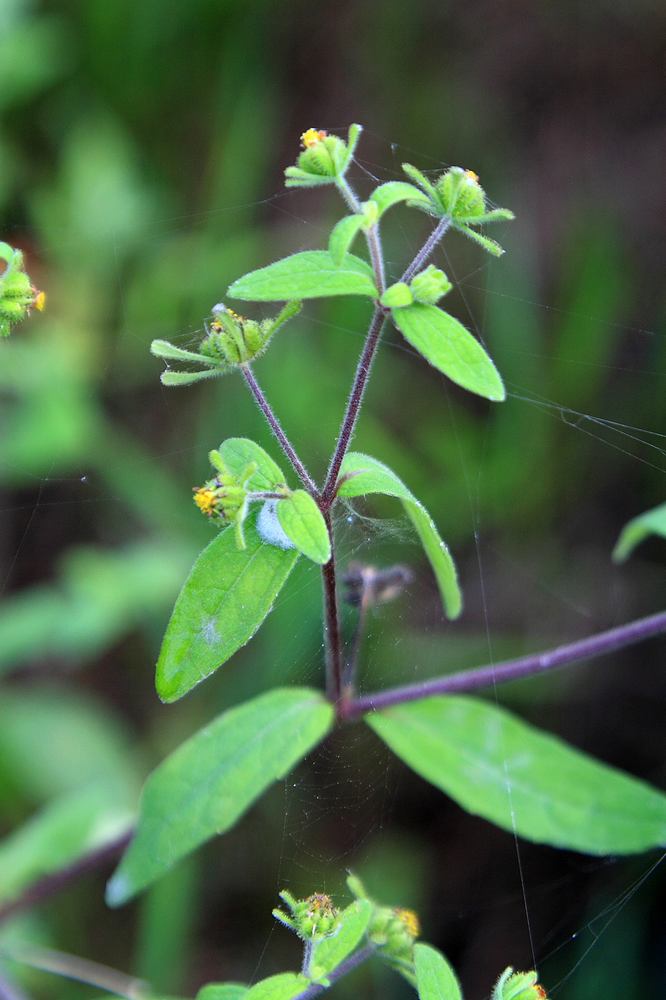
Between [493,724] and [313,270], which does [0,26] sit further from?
[493,724]

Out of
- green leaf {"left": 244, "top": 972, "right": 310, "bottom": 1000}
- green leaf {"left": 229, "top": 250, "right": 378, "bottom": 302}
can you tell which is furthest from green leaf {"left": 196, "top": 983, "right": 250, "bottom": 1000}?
green leaf {"left": 229, "top": 250, "right": 378, "bottom": 302}

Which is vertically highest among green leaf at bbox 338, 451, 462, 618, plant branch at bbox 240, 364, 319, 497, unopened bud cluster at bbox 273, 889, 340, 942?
plant branch at bbox 240, 364, 319, 497

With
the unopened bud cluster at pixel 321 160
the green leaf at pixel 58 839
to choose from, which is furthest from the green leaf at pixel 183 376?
the green leaf at pixel 58 839

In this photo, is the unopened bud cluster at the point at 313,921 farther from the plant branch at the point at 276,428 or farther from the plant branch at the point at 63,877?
the plant branch at the point at 63,877

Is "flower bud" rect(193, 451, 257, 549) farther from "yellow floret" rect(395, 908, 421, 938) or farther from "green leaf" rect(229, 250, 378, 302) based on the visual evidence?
"yellow floret" rect(395, 908, 421, 938)

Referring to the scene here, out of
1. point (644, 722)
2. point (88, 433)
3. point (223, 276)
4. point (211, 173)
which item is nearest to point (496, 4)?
point (211, 173)

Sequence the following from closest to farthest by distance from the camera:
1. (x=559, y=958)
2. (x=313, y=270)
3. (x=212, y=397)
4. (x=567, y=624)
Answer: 1. (x=313, y=270)
2. (x=559, y=958)
3. (x=567, y=624)
4. (x=212, y=397)
